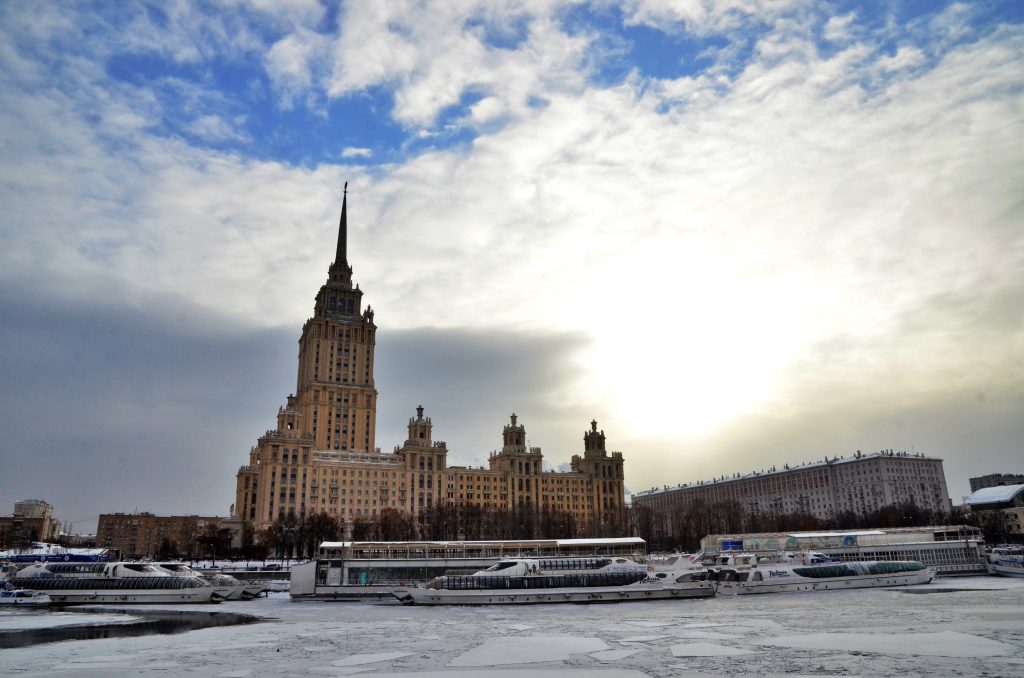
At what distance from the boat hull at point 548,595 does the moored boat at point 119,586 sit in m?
23.7

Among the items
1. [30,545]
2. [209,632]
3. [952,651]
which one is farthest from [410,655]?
[30,545]

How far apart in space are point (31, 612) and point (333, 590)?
93.8 feet

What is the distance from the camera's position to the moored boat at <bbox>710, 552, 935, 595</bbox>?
79.1m

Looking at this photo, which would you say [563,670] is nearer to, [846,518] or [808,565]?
[808,565]

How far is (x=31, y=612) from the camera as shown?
6800cm

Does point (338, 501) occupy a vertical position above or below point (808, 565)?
above

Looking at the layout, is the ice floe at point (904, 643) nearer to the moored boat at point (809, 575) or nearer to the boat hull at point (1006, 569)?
the moored boat at point (809, 575)

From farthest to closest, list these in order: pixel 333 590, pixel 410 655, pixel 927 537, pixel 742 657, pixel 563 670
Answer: pixel 927 537, pixel 333 590, pixel 410 655, pixel 742 657, pixel 563 670

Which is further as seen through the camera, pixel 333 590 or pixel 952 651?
pixel 333 590

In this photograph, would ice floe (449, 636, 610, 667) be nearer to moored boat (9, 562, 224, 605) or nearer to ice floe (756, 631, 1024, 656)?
ice floe (756, 631, 1024, 656)

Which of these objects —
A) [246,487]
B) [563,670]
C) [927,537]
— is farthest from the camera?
[246,487]

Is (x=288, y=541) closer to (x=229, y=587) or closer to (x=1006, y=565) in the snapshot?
(x=229, y=587)

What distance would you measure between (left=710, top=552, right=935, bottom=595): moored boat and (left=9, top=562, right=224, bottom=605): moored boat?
182ft

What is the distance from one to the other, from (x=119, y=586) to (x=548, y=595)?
150ft
